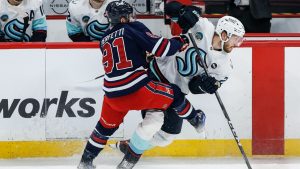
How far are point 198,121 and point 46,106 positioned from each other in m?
0.99

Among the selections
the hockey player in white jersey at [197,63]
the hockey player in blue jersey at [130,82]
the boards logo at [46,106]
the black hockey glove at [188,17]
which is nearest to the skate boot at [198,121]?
the hockey player in white jersey at [197,63]

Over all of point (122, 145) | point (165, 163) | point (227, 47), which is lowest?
point (165, 163)

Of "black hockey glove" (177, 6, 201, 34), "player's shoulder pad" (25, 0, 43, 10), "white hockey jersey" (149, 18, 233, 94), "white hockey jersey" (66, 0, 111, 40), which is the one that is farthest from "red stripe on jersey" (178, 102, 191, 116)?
"player's shoulder pad" (25, 0, 43, 10)

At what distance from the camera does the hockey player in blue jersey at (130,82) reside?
482 cm

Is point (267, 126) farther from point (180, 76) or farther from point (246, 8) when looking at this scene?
point (246, 8)

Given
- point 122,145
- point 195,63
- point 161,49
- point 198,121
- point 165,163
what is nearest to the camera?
point 161,49

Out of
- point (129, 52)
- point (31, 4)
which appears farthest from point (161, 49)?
point (31, 4)

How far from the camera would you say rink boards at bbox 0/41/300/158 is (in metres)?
5.58

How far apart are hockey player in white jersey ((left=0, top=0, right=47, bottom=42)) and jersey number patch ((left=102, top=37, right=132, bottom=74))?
1294mm

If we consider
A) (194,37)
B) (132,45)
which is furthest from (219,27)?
(132,45)

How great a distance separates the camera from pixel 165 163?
5.55 m

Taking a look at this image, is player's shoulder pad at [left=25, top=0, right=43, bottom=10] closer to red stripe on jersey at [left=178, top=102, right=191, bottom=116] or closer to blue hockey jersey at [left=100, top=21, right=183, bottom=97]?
blue hockey jersey at [left=100, top=21, right=183, bottom=97]

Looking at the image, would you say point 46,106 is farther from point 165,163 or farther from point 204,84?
point 204,84

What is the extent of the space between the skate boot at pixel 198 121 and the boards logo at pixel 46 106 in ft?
2.35
